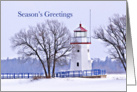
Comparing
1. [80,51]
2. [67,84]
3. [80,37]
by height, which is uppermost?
[80,37]

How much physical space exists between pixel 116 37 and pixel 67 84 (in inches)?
112

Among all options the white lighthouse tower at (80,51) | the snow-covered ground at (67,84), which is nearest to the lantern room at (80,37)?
the white lighthouse tower at (80,51)

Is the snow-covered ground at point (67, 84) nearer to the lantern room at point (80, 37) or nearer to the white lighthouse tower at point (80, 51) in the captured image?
the white lighthouse tower at point (80, 51)

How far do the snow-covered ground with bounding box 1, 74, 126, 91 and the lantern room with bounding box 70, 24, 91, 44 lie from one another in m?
1.68

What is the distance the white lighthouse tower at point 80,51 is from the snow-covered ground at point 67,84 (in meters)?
0.93

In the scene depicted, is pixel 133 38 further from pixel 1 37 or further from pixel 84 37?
pixel 1 37

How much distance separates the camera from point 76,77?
27.4m

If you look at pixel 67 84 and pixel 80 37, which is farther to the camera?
pixel 80 37

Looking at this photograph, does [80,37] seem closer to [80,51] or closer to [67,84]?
[80,51]

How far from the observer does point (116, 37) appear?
27.8 meters

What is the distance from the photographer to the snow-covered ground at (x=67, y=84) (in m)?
26.5

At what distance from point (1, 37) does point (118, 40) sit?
4.75 metres

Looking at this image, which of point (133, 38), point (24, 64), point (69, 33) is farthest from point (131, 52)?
point (24, 64)

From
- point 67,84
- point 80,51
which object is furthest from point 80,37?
point 67,84
